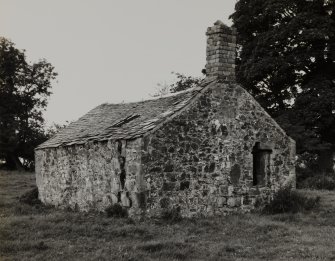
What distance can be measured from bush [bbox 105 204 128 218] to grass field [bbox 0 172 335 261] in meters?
0.28

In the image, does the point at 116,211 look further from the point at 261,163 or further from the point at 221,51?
the point at 221,51

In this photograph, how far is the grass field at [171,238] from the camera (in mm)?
10742

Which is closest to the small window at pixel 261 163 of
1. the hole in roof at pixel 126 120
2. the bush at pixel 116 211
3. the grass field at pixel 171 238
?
the grass field at pixel 171 238

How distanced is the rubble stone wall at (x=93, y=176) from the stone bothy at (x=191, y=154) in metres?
0.03

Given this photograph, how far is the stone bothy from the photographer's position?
1505 centimetres

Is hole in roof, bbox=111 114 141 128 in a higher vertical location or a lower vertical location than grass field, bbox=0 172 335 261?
higher

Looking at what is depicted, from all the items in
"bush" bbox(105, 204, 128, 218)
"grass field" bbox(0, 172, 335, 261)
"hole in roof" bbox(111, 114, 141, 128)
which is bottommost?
"grass field" bbox(0, 172, 335, 261)

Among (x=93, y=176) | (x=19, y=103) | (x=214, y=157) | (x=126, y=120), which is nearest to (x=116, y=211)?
(x=93, y=176)

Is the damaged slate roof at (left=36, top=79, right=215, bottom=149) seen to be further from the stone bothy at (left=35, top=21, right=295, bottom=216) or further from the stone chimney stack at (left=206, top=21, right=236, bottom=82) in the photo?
the stone chimney stack at (left=206, top=21, right=236, bottom=82)

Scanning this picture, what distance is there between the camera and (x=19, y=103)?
4578 centimetres

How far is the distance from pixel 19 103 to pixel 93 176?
101ft

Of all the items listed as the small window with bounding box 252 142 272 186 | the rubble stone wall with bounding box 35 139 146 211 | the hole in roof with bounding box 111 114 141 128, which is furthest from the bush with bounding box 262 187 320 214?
the hole in roof with bounding box 111 114 141 128

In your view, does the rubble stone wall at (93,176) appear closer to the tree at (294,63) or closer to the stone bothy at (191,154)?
the stone bothy at (191,154)

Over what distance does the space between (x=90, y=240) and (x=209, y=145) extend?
5625mm
